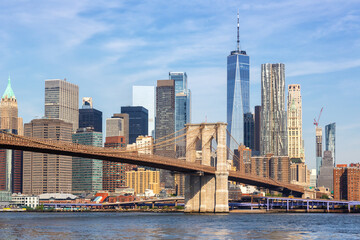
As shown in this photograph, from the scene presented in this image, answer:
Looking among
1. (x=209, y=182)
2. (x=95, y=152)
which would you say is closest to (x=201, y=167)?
(x=209, y=182)

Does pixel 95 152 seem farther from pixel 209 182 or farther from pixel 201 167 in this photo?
pixel 209 182

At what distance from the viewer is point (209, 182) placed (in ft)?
326

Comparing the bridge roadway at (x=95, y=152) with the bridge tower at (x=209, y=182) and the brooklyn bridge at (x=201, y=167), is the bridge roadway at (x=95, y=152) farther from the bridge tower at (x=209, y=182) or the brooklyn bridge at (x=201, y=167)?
the bridge tower at (x=209, y=182)

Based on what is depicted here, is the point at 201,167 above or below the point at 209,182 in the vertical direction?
above

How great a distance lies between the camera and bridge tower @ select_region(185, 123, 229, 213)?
9831 centimetres

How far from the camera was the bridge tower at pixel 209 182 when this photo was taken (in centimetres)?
9831

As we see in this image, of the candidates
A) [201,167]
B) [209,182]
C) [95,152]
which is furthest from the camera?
[209,182]

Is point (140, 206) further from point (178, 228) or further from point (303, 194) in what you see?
point (178, 228)

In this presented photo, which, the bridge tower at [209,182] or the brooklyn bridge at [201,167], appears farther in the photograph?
the bridge tower at [209,182]

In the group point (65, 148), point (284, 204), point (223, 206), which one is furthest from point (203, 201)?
point (284, 204)

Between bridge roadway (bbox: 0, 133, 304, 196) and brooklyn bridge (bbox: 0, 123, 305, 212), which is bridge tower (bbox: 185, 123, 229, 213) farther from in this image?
bridge roadway (bbox: 0, 133, 304, 196)

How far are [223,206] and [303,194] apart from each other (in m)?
74.1

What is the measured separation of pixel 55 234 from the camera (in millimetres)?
57625

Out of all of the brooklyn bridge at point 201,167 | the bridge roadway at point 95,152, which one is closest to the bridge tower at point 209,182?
the brooklyn bridge at point 201,167
